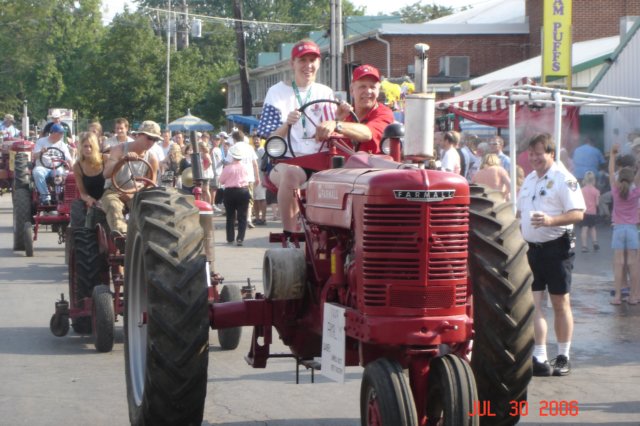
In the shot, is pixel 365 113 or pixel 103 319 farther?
pixel 103 319

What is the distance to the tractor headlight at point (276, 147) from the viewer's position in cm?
664

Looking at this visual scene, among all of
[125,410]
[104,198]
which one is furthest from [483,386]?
[104,198]

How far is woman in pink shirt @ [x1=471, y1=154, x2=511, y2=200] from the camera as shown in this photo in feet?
44.9

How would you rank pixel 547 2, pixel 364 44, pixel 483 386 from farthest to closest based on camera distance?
pixel 364 44
pixel 547 2
pixel 483 386

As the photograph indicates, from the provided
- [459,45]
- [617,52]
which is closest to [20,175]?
[617,52]

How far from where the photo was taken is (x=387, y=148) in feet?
21.6

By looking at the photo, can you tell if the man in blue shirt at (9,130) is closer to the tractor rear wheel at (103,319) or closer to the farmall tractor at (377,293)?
the tractor rear wheel at (103,319)

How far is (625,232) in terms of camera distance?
12984 millimetres

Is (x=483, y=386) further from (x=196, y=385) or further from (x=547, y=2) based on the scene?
(x=547, y=2)

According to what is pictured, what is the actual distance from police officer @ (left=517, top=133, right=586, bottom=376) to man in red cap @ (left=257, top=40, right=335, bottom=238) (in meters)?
2.37

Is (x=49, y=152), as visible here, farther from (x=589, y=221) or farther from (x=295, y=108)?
(x=295, y=108)

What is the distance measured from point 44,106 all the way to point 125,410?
69.1 metres

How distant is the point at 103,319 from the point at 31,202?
916 cm

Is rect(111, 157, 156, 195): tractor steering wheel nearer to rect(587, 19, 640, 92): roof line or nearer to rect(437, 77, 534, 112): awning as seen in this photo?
rect(437, 77, 534, 112): awning
